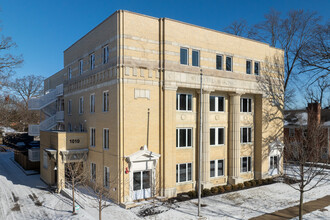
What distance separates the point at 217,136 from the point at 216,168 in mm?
2905

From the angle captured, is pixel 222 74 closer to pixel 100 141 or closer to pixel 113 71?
pixel 113 71

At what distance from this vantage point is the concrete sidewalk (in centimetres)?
1543

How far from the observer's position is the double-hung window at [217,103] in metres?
22.1

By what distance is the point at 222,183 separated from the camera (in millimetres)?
22297

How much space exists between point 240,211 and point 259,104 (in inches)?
472

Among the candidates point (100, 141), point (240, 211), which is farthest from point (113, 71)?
point (240, 211)

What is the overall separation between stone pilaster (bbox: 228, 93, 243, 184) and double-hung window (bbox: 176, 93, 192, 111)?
460 cm

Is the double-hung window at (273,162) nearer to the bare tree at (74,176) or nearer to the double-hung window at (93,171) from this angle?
the double-hung window at (93,171)

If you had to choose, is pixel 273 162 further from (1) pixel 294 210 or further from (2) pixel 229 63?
(2) pixel 229 63

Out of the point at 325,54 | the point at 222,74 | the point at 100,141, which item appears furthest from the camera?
the point at 325,54

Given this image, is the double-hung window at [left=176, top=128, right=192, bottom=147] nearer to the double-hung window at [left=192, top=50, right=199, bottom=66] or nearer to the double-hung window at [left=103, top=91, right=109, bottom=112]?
the double-hung window at [left=192, top=50, right=199, bottom=66]

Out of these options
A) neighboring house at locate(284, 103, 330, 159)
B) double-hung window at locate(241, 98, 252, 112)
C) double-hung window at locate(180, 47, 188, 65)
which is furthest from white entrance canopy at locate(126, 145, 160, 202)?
neighboring house at locate(284, 103, 330, 159)

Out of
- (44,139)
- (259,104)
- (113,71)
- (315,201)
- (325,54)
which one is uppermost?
(325,54)

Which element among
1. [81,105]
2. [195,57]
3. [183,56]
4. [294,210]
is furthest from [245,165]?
[81,105]
